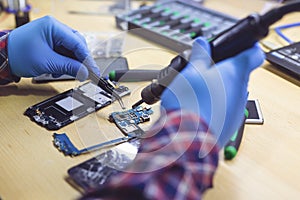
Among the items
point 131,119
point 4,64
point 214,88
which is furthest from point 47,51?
point 214,88

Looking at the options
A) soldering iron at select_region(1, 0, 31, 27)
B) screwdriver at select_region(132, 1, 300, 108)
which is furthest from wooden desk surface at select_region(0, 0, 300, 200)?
soldering iron at select_region(1, 0, 31, 27)

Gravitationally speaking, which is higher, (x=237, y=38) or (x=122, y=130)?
(x=237, y=38)

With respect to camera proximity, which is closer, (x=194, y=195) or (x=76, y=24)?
(x=194, y=195)

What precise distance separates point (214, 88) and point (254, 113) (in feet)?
0.64

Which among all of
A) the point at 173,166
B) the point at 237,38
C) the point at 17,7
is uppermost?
the point at 237,38

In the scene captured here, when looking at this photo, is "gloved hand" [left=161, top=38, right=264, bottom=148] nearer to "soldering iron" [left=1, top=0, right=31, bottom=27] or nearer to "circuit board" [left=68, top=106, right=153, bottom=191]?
"circuit board" [left=68, top=106, right=153, bottom=191]

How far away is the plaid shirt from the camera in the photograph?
50 centimetres

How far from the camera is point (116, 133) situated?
0.68 meters

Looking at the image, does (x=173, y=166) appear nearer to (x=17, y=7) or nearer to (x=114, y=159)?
(x=114, y=159)

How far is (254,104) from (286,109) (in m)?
0.06

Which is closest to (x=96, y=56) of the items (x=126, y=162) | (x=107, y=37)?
(x=107, y=37)

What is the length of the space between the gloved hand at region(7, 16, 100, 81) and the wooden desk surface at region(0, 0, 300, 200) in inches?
1.7

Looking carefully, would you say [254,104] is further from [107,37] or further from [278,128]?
[107,37]

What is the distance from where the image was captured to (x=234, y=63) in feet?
1.94
